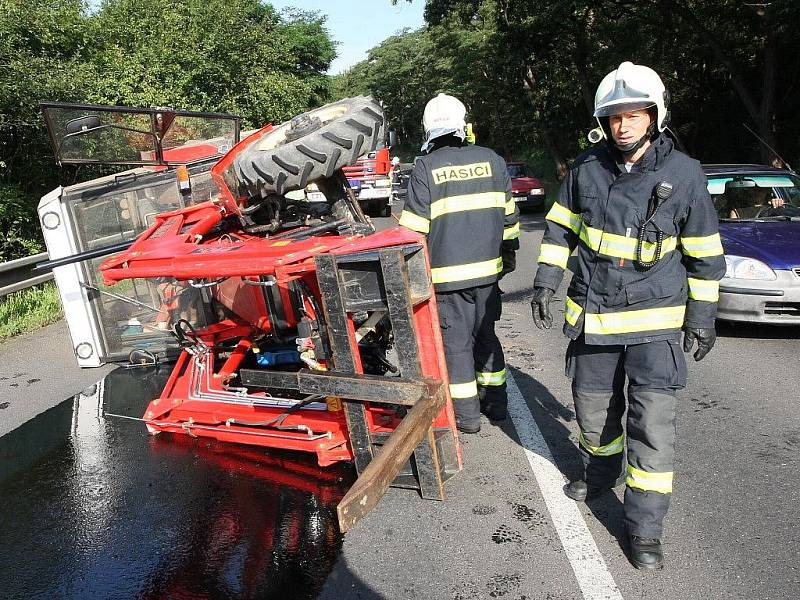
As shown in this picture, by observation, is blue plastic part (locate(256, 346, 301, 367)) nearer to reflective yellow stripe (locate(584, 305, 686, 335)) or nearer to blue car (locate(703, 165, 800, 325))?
reflective yellow stripe (locate(584, 305, 686, 335))

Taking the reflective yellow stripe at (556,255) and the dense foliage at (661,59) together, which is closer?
the reflective yellow stripe at (556,255)

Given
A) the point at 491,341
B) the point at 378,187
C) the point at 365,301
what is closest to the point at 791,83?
the point at 378,187

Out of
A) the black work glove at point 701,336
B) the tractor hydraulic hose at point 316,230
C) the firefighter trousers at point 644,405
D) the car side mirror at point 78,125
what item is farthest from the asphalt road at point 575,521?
the car side mirror at point 78,125

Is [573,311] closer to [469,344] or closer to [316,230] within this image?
[469,344]

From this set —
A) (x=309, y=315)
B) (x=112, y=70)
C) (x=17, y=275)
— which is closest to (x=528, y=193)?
(x=112, y=70)

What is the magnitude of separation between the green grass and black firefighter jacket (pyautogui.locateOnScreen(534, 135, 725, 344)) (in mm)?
6945

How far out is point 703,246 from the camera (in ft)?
10.1

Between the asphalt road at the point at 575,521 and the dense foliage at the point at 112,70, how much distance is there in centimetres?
598

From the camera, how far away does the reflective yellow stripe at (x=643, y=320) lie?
3.14 metres

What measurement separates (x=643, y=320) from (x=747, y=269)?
3647 millimetres

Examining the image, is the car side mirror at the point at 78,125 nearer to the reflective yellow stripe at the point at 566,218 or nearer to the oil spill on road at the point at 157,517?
the oil spill on road at the point at 157,517

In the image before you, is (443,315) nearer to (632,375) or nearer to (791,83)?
A: (632,375)

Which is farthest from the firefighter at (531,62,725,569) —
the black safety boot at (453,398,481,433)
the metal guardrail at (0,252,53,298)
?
the metal guardrail at (0,252,53,298)

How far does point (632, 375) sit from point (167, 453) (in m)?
2.99
